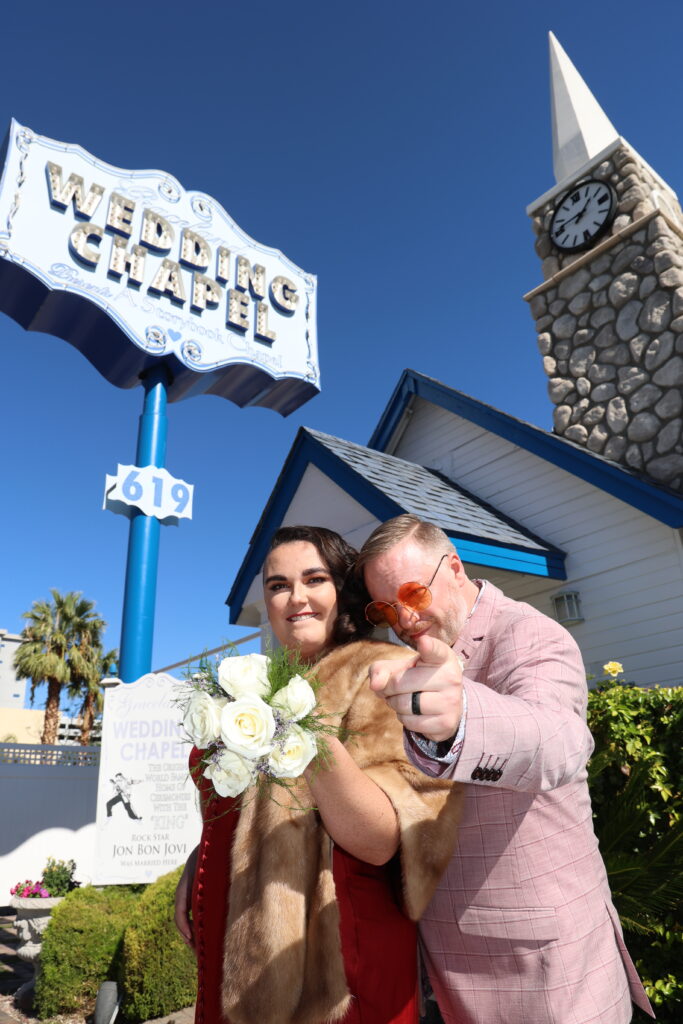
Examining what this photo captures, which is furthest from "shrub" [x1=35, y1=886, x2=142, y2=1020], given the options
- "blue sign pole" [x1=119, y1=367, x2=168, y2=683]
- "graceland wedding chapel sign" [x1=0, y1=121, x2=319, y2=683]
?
"graceland wedding chapel sign" [x1=0, y1=121, x2=319, y2=683]

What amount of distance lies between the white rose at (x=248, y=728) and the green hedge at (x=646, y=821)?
296cm

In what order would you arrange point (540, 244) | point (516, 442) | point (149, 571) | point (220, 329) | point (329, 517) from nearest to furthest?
point (329, 517) < point (516, 442) < point (149, 571) < point (540, 244) < point (220, 329)

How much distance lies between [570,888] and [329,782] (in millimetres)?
711

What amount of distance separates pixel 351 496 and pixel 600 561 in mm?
2846

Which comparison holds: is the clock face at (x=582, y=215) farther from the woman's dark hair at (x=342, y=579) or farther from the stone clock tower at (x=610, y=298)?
the woman's dark hair at (x=342, y=579)

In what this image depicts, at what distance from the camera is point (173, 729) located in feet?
21.7

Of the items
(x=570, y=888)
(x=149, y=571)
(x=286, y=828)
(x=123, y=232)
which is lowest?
(x=570, y=888)

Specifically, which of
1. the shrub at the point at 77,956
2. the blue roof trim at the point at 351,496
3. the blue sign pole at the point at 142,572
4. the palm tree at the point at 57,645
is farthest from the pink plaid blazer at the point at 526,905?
the palm tree at the point at 57,645

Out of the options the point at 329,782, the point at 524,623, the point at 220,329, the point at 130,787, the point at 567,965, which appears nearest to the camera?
the point at 329,782

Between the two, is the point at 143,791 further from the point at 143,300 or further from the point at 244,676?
the point at 143,300

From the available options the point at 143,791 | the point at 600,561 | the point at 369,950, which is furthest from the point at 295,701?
the point at 600,561

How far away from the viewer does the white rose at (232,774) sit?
1198mm

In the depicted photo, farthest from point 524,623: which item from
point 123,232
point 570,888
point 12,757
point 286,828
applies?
point 12,757

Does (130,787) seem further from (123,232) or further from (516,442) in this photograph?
(123,232)
